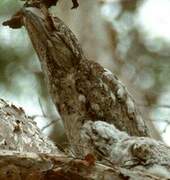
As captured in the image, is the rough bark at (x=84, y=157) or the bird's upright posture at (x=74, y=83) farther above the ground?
the bird's upright posture at (x=74, y=83)

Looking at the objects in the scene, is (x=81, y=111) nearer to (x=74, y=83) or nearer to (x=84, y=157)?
(x=74, y=83)

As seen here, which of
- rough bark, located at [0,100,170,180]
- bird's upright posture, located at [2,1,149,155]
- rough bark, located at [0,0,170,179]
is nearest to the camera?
rough bark, located at [0,100,170,180]

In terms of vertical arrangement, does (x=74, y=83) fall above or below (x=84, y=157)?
above

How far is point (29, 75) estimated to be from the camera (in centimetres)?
399

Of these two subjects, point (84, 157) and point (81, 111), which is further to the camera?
point (81, 111)

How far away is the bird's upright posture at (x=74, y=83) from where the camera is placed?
2111 mm

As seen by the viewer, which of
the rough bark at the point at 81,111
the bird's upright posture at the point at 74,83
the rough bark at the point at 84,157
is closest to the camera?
the rough bark at the point at 84,157

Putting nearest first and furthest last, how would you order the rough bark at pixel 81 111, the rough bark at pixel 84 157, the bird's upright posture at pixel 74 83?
the rough bark at pixel 84 157
the rough bark at pixel 81 111
the bird's upright posture at pixel 74 83

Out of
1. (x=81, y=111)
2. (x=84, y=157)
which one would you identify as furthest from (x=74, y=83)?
(x=84, y=157)

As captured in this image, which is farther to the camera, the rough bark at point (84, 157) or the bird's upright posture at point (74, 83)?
the bird's upright posture at point (74, 83)

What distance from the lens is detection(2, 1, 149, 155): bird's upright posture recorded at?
211 centimetres

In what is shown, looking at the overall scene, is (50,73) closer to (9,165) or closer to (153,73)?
(9,165)

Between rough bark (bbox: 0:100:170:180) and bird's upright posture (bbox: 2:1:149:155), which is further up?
bird's upright posture (bbox: 2:1:149:155)

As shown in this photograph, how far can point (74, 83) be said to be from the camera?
7.34ft
